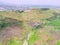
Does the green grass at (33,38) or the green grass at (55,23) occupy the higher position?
the green grass at (55,23)

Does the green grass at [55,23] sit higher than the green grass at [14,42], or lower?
higher

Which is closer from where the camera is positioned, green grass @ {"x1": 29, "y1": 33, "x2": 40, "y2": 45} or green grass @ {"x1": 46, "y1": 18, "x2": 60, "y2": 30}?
green grass @ {"x1": 29, "y1": 33, "x2": 40, "y2": 45}

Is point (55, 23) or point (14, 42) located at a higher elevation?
point (55, 23)

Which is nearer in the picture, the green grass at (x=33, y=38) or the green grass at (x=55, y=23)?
the green grass at (x=33, y=38)

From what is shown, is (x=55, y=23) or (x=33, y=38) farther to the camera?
(x=55, y=23)

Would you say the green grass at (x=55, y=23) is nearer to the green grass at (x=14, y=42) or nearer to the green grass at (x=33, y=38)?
the green grass at (x=33, y=38)

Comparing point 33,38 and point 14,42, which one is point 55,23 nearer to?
point 33,38

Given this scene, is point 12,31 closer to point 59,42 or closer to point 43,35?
point 43,35

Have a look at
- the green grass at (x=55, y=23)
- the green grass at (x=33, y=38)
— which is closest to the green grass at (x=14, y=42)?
the green grass at (x=33, y=38)

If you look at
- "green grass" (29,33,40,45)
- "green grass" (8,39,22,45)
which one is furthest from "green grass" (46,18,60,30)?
"green grass" (8,39,22,45)

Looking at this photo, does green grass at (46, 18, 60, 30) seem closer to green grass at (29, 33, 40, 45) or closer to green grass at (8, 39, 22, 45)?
green grass at (29, 33, 40, 45)

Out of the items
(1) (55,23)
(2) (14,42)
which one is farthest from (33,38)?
(1) (55,23)

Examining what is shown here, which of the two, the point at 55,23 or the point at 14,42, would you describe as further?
the point at 55,23
